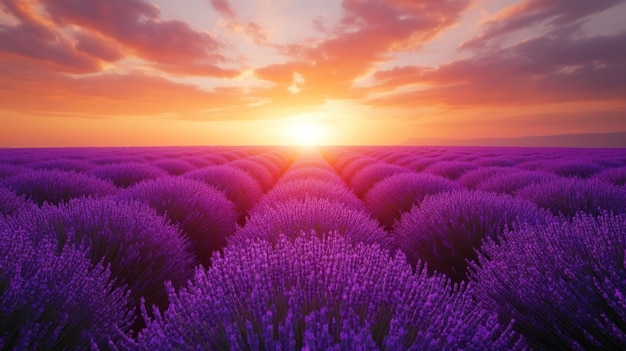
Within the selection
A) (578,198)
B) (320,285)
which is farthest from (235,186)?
(320,285)

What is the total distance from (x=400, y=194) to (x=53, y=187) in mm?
5087

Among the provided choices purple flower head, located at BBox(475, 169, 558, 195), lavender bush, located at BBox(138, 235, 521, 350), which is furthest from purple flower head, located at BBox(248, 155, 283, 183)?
lavender bush, located at BBox(138, 235, 521, 350)

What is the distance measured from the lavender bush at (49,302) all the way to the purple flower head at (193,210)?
2.23 m

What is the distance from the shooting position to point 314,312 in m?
1.29

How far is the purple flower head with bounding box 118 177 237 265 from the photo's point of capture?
4324mm

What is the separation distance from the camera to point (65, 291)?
5.66 feet

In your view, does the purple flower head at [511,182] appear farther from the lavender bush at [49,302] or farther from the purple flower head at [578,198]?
the lavender bush at [49,302]

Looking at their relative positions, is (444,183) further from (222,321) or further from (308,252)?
(222,321)

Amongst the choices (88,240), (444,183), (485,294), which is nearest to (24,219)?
(88,240)

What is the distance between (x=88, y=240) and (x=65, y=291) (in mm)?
999

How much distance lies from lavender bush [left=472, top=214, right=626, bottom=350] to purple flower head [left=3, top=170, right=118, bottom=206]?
4975 millimetres

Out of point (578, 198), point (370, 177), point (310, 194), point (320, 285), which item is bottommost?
point (370, 177)

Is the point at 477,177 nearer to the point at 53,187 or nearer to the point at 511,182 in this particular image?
the point at 511,182

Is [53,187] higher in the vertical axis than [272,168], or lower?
higher
